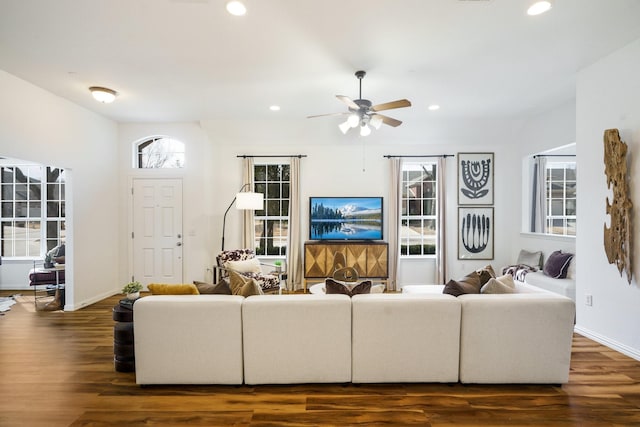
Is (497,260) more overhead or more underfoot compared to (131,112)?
more underfoot

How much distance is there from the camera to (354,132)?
18.8ft

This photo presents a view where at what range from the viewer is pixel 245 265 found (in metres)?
4.88

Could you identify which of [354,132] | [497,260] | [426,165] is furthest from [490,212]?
[354,132]

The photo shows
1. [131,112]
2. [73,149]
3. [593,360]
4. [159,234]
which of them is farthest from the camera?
[159,234]

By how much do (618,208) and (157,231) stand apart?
247 inches

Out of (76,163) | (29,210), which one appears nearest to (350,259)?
(76,163)

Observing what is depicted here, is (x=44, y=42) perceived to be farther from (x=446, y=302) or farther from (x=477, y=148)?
(x=477, y=148)

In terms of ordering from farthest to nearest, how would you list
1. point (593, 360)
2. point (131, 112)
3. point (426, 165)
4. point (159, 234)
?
point (426, 165) → point (159, 234) → point (131, 112) → point (593, 360)

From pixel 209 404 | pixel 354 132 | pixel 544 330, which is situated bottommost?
pixel 209 404

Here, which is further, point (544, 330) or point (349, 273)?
point (349, 273)

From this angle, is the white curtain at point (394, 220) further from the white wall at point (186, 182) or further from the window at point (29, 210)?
the window at point (29, 210)

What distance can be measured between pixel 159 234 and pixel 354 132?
3896mm

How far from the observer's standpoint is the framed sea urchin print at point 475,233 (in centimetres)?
584

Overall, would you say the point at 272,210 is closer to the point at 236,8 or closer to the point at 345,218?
the point at 345,218
